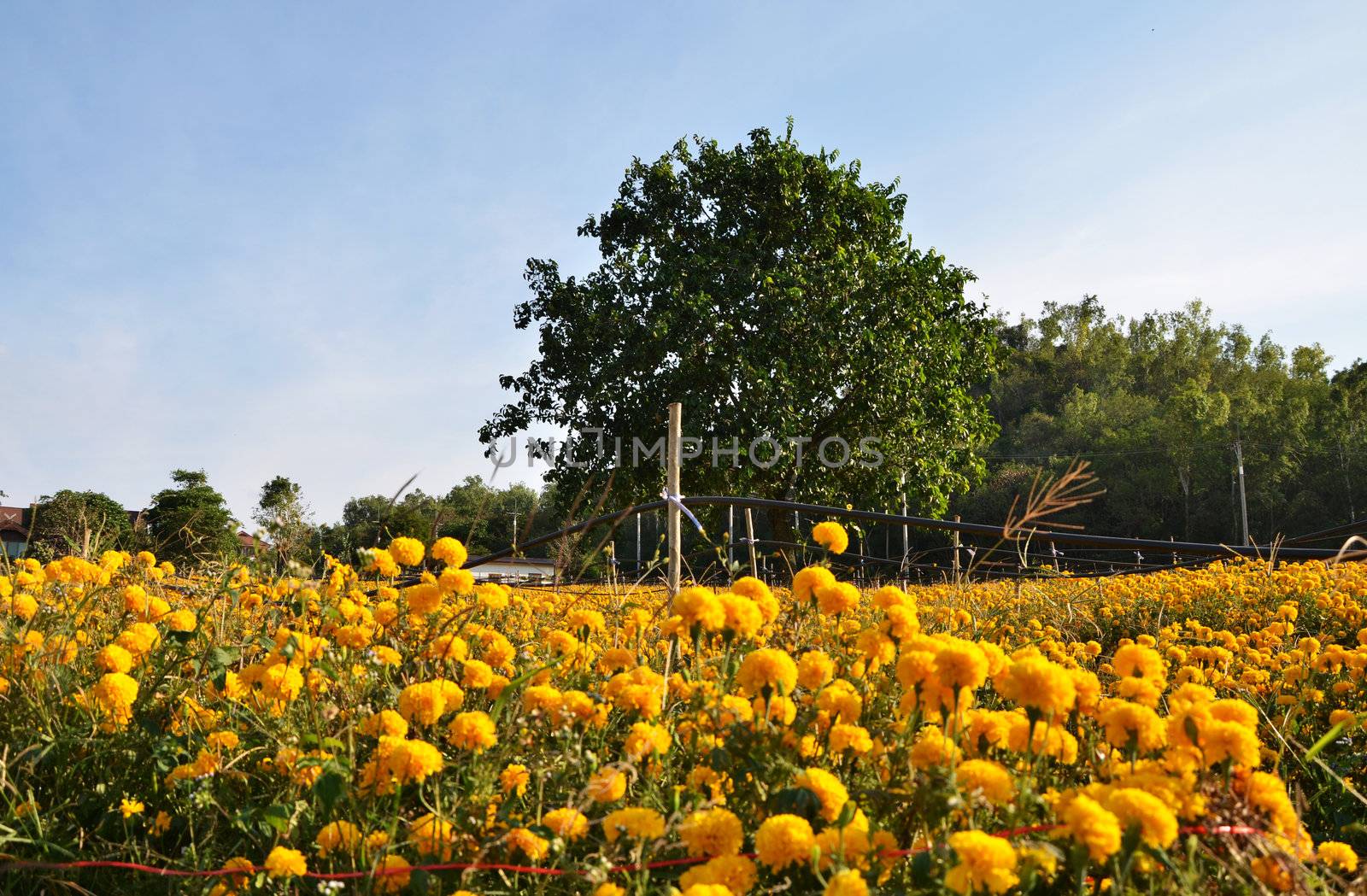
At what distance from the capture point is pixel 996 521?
152 feet

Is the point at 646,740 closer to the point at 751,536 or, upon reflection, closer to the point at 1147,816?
the point at 1147,816

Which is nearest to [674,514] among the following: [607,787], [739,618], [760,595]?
[760,595]

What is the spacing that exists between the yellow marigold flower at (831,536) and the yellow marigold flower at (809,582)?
0.88 ft

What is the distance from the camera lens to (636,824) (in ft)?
4.50

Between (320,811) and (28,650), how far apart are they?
1.11 m

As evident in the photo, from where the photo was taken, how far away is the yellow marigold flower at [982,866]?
1.06 metres

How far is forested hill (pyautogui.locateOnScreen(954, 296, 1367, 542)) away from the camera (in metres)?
42.5

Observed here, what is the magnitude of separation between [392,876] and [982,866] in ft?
3.16

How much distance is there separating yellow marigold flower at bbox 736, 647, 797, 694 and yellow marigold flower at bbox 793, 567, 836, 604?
402mm

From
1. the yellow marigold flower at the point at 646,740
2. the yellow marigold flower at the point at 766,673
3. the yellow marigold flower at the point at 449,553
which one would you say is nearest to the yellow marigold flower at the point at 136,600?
the yellow marigold flower at the point at 449,553

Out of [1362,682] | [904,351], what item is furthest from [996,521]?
[1362,682]

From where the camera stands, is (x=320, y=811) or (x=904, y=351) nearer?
(x=320, y=811)

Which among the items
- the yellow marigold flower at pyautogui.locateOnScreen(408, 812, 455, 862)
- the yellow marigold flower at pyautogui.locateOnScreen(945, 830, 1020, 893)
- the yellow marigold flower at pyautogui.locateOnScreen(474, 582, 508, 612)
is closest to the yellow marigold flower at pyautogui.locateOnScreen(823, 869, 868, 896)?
the yellow marigold flower at pyautogui.locateOnScreen(945, 830, 1020, 893)

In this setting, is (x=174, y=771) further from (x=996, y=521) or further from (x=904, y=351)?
(x=996, y=521)
